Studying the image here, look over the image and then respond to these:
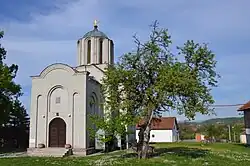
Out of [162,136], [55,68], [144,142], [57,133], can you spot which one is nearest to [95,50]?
[55,68]

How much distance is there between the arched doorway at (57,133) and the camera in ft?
93.4

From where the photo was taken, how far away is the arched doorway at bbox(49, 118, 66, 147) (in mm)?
28453

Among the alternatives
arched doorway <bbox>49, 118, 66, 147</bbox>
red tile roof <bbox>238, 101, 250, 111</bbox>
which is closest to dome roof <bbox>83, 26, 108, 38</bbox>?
arched doorway <bbox>49, 118, 66, 147</bbox>

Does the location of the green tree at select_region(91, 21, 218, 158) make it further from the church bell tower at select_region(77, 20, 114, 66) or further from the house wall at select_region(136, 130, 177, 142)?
the house wall at select_region(136, 130, 177, 142)

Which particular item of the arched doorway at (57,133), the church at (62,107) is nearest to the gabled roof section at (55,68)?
the church at (62,107)

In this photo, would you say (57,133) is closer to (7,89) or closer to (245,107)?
(7,89)

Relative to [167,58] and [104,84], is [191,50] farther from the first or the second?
[104,84]

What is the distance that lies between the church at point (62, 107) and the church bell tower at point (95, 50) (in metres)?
4.35

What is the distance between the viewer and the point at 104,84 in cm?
2127

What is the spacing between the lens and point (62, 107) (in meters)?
29.0

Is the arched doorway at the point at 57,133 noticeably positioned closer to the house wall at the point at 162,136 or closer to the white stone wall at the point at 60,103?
the white stone wall at the point at 60,103

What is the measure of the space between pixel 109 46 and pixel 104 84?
14.2 m

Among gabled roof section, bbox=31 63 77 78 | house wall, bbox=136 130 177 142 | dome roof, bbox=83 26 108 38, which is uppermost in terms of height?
dome roof, bbox=83 26 108 38

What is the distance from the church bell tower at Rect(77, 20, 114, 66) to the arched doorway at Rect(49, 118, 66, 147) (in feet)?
27.4
